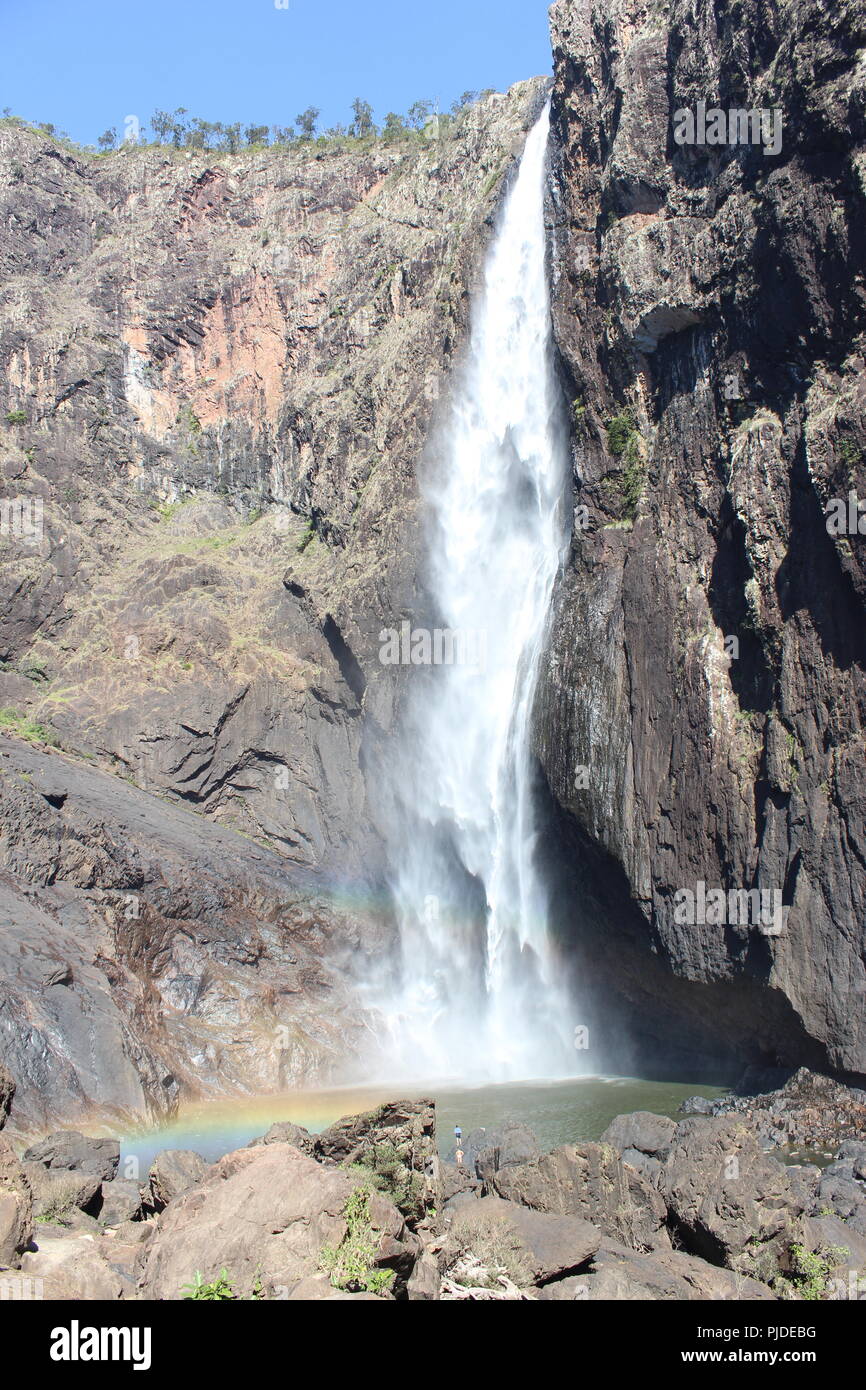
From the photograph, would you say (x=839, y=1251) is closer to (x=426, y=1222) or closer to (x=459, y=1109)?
(x=426, y=1222)

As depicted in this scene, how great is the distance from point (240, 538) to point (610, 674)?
82.9 feet

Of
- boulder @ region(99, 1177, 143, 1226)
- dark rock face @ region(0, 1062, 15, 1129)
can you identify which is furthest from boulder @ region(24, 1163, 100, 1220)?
dark rock face @ region(0, 1062, 15, 1129)

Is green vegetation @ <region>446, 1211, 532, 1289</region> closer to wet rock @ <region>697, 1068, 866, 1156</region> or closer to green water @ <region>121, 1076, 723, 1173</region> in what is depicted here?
green water @ <region>121, 1076, 723, 1173</region>

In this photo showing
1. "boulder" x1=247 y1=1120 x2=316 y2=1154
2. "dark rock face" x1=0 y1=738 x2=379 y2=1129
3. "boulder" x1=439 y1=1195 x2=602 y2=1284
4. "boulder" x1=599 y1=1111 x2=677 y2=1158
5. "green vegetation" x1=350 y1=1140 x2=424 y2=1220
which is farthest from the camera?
"dark rock face" x1=0 y1=738 x2=379 y2=1129

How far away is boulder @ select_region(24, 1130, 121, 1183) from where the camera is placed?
19.3 metres

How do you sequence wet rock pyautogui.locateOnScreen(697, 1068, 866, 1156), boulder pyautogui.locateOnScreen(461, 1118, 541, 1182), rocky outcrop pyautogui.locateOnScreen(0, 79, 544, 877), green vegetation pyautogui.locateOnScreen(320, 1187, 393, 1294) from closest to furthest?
green vegetation pyautogui.locateOnScreen(320, 1187, 393, 1294)
boulder pyautogui.locateOnScreen(461, 1118, 541, 1182)
wet rock pyautogui.locateOnScreen(697, 1068, 866, 1156)
rocky outcrop pyautogui.locateOnScreen(0, 79, 544, 877)

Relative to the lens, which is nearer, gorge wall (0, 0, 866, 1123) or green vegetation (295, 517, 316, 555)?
gorge wall (0, 0, 866, 1123)

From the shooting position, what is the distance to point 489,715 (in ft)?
128

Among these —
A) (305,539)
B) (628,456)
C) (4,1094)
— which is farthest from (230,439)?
(4,1094)

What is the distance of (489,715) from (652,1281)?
2759cm

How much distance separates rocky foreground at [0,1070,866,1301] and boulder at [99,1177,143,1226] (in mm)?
38

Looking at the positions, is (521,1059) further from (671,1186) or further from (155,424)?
(155,424)

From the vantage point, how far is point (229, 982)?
33719 millimetres
